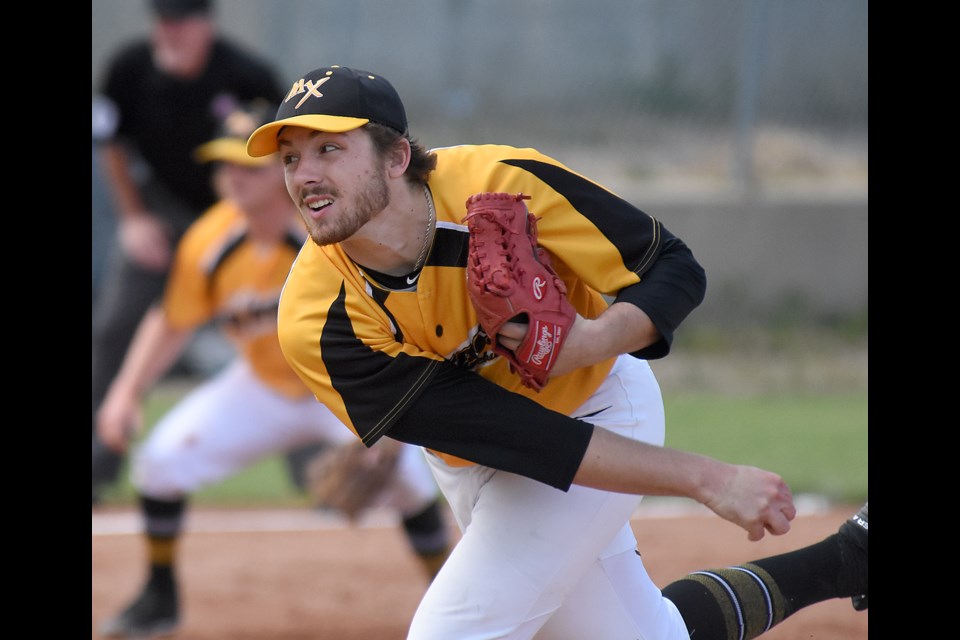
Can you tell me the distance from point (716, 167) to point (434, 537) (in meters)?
7.07

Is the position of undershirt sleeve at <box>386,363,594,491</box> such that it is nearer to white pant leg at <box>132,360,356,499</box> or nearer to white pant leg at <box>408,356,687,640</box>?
white pant leg at <box>408,356,687,640</box>

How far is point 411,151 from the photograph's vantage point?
2867 mm

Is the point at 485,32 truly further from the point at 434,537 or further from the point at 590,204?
the point at 590,204

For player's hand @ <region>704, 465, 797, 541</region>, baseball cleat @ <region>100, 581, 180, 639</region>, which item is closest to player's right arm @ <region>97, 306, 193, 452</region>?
baseball cleat @ <region>100, 581, 180, 639</region>

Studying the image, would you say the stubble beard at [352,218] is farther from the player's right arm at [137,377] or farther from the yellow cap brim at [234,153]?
the player's right arm at [137,377]

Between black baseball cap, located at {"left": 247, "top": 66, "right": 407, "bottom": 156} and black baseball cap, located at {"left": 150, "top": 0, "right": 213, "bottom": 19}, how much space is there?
13.2 feet

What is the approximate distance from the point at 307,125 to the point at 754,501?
127cm

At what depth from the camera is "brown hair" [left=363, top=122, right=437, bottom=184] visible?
2725 mm

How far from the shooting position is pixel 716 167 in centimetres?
1098

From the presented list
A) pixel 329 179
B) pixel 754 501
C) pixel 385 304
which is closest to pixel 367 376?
pixel 385 304

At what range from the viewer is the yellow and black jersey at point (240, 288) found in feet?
16.9

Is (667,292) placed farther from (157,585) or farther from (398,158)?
(157,585)
